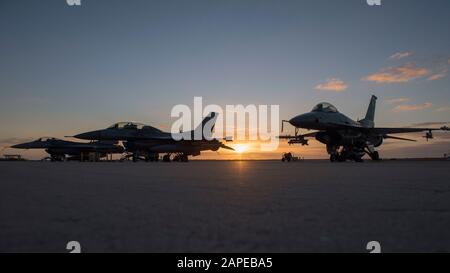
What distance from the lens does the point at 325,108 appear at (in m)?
20.7

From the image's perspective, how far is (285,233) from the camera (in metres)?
2.17

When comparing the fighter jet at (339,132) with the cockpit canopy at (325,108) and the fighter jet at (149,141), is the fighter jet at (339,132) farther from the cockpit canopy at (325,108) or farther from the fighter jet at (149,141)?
the fighter jet at (149,141)

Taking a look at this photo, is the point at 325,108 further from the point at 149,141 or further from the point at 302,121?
the point at 149,141

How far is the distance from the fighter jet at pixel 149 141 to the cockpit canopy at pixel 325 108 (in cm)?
1218

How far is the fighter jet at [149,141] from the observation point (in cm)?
2666

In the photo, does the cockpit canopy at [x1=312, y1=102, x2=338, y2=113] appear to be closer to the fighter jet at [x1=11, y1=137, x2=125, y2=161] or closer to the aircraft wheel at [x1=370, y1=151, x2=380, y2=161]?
the aircraft wheel at [x1=370, y1=151, x2=380, y2=161]

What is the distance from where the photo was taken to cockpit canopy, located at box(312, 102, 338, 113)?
20562 millimetres


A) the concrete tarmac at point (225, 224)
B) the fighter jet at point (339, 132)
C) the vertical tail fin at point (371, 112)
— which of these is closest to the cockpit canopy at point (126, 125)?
the fighter jet at point (339, 132)

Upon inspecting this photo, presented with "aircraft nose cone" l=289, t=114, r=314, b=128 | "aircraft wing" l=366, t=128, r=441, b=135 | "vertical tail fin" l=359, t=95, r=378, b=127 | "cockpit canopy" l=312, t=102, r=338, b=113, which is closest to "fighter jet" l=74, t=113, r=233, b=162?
"aircraft nose cone" l=289, t=114, r=314, b=128

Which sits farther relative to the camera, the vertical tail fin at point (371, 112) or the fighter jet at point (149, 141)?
the vertical tail fin at point (371, 112)

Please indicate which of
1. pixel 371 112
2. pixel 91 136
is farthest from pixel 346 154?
pixel 91 136

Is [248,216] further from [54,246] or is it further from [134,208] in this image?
[54,246]

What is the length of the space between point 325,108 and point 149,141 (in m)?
13.9

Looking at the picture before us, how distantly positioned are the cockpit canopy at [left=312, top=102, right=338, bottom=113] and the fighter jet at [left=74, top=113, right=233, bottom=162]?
1218cm
